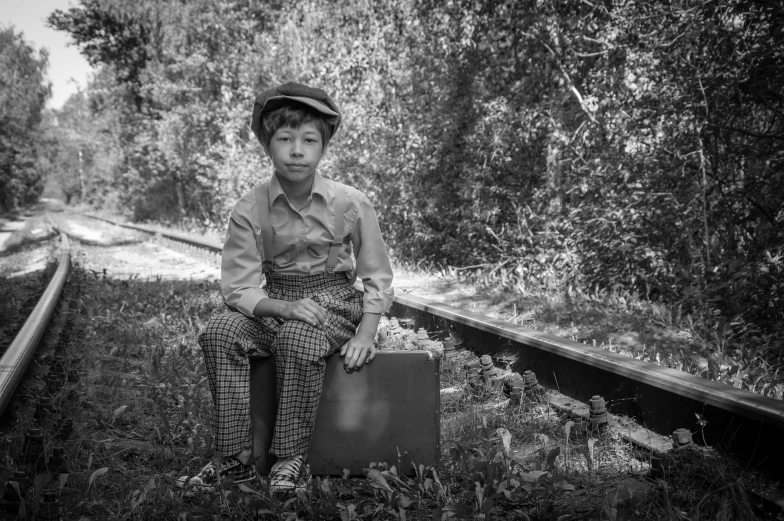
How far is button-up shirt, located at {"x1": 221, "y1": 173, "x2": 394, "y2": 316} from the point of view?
2.54 meters

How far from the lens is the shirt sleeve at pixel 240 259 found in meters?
2.52

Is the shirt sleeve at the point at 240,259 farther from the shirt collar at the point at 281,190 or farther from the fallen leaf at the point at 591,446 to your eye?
the fallen leaf at the point at 591,446

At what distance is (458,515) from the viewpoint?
200 cm

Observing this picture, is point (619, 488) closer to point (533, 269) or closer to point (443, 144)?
point (533, 269)

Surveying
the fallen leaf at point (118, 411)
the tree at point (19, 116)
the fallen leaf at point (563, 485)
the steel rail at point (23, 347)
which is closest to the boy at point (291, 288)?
the fallen leaf at point (563, 485)

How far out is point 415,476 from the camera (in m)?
2.43

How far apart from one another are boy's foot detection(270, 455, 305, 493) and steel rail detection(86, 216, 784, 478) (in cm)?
133

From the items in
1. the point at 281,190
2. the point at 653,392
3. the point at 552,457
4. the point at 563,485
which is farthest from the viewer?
the point at 653,392

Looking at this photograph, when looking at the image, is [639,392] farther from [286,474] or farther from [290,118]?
[290,118]

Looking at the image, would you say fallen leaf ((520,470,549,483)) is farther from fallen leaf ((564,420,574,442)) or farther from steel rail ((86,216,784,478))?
steel rail ((86,216,784,478))

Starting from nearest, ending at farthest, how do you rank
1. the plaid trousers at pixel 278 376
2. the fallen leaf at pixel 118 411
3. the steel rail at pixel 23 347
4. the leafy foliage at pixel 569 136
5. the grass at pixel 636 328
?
the plaid trousers at pixel 278 376 → the fallen leaf at pixel 118 411 → the steel rail at pixel 23 347 → the grass at pixel 636 328 → the leafy foliage at pixel 569 136

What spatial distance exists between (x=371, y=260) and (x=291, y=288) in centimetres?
32

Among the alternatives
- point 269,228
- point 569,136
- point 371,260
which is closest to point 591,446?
point 371,260

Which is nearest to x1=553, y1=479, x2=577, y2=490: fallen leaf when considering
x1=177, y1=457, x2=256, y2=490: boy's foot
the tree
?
x1=177, y1=457, x2=256, y2=490: boy's foot
